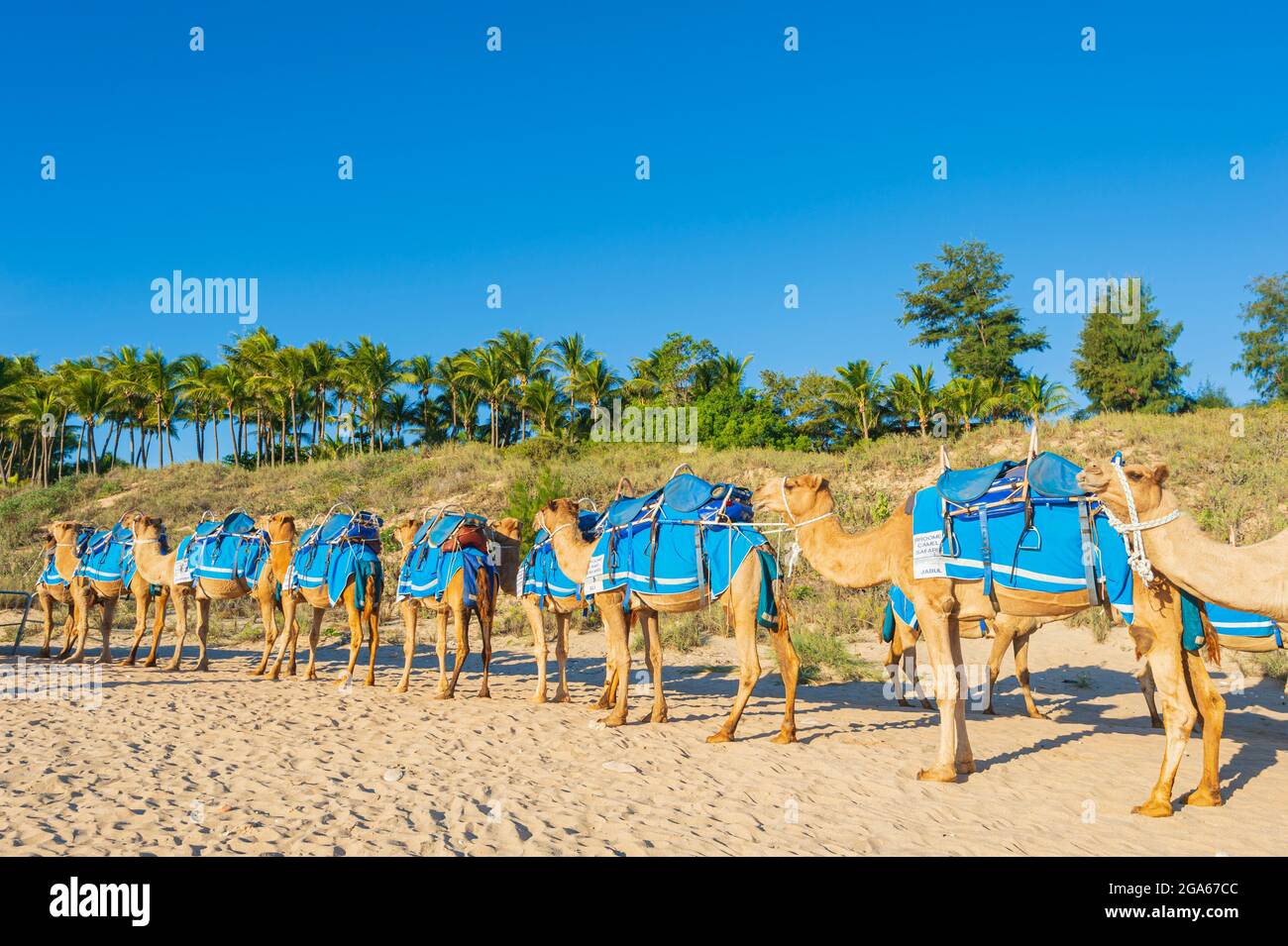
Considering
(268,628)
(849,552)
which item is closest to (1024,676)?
(849,552)

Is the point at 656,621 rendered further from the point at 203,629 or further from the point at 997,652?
the point at 203,629

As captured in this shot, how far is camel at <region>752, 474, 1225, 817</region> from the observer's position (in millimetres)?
6234

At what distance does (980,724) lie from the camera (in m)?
10.2

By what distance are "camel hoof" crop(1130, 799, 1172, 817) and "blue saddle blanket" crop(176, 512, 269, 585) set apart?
1278 cm

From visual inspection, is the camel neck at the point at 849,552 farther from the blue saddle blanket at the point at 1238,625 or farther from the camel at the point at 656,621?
the blue saddle blanket at the point at 1238,625

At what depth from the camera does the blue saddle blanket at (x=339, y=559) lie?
12.4m

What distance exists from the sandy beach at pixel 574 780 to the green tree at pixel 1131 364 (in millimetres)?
38671

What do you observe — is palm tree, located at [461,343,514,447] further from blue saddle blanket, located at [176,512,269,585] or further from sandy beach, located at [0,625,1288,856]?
sandy beach, located at [0,625,1288,856]

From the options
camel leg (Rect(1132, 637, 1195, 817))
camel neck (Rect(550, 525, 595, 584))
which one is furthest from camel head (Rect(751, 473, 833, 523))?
camel leg (Rect(1132, 637, 1195, 817))

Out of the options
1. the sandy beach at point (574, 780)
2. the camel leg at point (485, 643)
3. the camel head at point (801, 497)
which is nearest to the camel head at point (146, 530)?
the sandy beach at point (574, 780)

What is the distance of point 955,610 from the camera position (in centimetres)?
735
